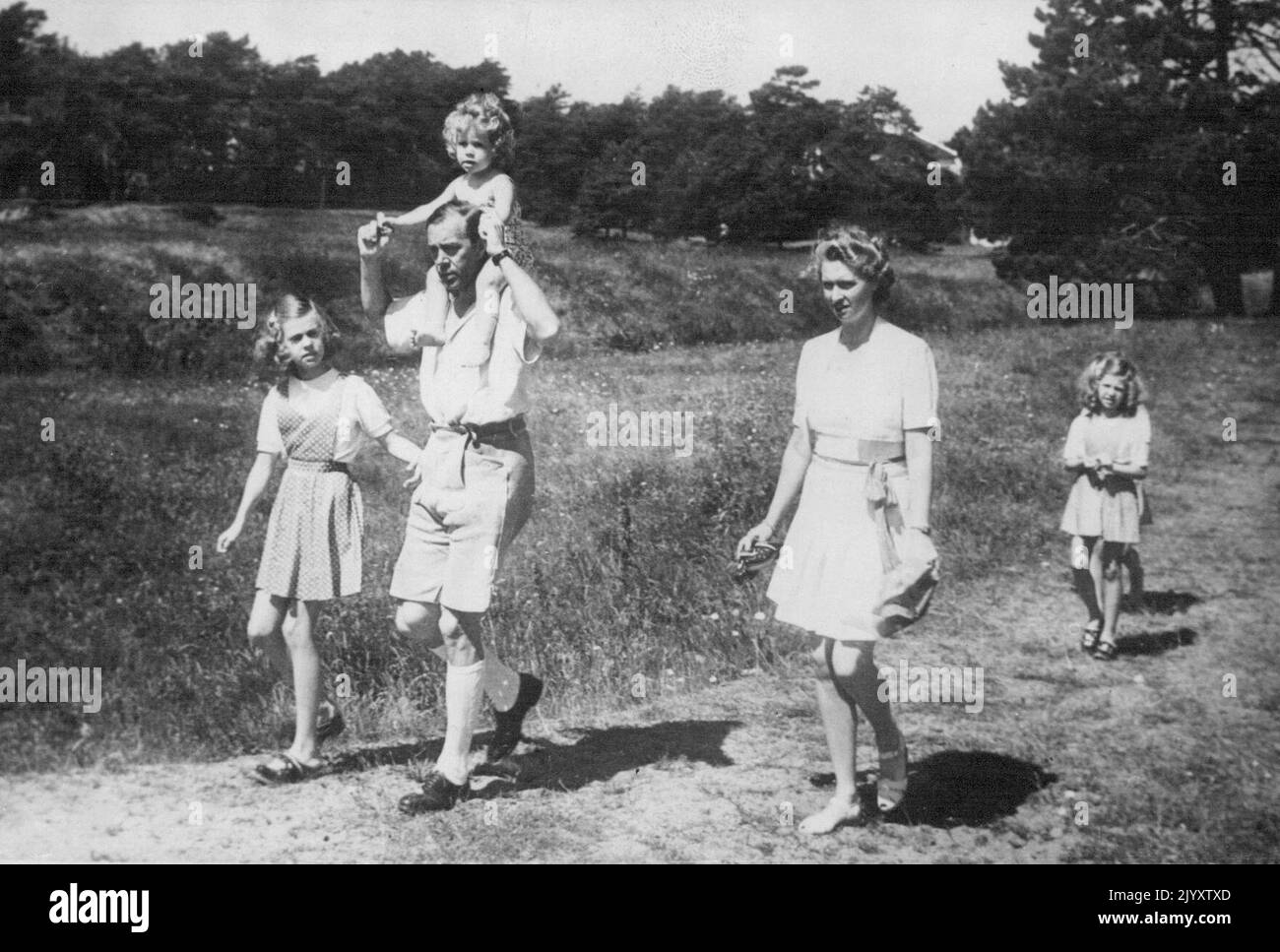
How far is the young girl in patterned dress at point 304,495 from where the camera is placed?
13.0 ft

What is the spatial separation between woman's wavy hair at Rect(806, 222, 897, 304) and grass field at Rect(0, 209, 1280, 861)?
5.71ft

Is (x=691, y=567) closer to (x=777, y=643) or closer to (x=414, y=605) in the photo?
(x=777, y=643)

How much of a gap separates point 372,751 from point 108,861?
3.25 feet

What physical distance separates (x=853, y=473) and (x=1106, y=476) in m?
2.92

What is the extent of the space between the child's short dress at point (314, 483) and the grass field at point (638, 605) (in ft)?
2.37

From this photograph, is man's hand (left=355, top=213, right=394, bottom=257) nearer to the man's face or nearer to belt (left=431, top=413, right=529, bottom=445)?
the man's face

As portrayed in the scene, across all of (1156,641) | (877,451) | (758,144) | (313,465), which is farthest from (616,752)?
(758,144)

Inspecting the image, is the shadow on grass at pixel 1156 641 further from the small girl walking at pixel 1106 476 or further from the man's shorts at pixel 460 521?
the man's shorts at pixel 460 521

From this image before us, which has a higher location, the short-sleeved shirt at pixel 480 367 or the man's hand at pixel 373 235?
the man's hand at pixel 373 235
